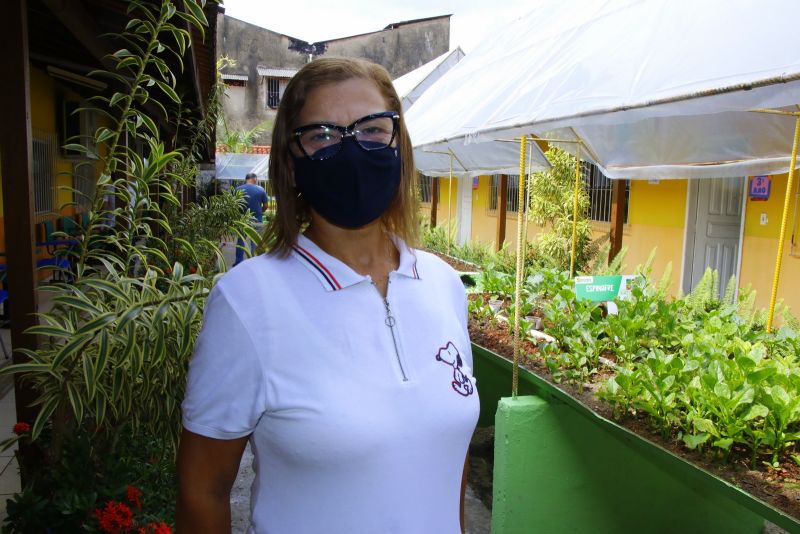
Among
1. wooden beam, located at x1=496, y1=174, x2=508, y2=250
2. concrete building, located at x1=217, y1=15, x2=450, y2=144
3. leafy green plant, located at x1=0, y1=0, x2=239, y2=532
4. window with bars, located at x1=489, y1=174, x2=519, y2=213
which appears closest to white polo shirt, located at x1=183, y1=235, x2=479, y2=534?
leafy green plant, located at x1=0, y1=0, x2=239, y2=532

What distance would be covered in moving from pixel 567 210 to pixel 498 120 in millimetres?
4646

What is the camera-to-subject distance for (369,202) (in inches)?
54.7

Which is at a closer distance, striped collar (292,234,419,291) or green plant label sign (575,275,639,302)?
striped collar (292,234,419,291)

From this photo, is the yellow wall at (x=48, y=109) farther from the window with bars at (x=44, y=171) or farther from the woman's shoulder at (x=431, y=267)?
the woman's shoulder at (x=431, y=267)

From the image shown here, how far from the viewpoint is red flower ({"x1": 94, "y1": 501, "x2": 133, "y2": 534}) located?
6.77ft

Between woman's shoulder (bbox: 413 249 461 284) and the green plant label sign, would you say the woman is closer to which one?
woman's shoulder (bbox: 413 249 461 284)

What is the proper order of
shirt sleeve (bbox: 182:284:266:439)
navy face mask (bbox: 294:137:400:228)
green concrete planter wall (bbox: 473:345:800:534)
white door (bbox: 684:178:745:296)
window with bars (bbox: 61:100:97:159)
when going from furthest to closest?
window with bars (bbox: 61:100:97:159), white door (bbox: 684:178:745:296), green concrete planter wall (bbox: 473:345:800:534), navy face mask (bbox: 294:137:400:228), shirt sleeve (bbox: 182:284:266:439)

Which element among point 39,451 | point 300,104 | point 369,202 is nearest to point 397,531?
point 369,202

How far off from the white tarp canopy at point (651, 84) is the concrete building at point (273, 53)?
26.8 metres

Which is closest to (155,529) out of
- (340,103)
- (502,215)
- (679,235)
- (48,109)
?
(340,103)

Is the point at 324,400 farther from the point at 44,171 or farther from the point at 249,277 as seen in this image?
the point at 44,171

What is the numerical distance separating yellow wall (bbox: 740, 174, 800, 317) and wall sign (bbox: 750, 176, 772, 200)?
1.9 inches

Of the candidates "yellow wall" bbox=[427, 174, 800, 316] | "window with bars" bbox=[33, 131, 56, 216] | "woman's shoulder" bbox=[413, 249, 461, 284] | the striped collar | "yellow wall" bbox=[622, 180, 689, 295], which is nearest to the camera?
the striped collar

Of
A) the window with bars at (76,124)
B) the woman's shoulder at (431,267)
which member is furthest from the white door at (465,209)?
the woman's shoulder at (431,267)
